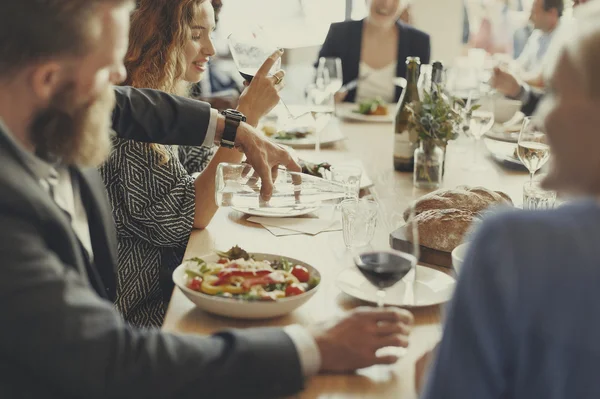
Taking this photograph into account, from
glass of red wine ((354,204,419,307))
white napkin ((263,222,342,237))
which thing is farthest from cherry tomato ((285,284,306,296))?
white napkin ((263,222,342,237))

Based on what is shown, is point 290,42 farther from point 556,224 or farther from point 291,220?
point 556,224

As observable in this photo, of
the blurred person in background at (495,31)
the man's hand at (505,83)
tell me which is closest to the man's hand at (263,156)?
the man's hand at (505,83)

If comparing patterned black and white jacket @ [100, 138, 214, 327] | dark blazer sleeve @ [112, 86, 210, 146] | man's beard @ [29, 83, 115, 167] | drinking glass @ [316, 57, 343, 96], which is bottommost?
patterned black and white jacket @ [100, 138, 214, 327]

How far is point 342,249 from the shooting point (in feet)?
5.53

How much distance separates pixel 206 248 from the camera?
170cm

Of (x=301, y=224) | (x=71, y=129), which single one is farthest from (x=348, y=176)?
(x=71, y=129)

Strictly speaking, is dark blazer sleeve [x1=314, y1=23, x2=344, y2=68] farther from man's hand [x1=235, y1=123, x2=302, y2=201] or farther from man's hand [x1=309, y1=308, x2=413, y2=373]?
man's hand [x1=309, y1=308, x2=413, y2=373]

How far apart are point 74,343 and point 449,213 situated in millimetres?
893

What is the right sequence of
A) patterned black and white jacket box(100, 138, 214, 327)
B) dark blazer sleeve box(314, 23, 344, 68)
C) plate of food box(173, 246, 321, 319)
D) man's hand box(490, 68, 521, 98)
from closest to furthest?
1. plate of food box(173, 246, 321, 319)
2. patterned black and white jacket box(100, 138, 214, 327)
3. man's hand box(490, 68, 521, 98)
4. dark blazer sleeve box(314, 23, 344, 68)

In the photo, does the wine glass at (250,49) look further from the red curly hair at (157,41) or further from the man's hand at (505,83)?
the man's hand at (505,83)

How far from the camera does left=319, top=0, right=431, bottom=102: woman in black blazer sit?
4.23 metres

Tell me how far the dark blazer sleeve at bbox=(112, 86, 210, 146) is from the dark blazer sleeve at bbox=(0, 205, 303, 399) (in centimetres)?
68

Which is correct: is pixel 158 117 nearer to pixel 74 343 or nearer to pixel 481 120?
pixel 74 343

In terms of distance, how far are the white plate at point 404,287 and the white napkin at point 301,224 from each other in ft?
1.17
